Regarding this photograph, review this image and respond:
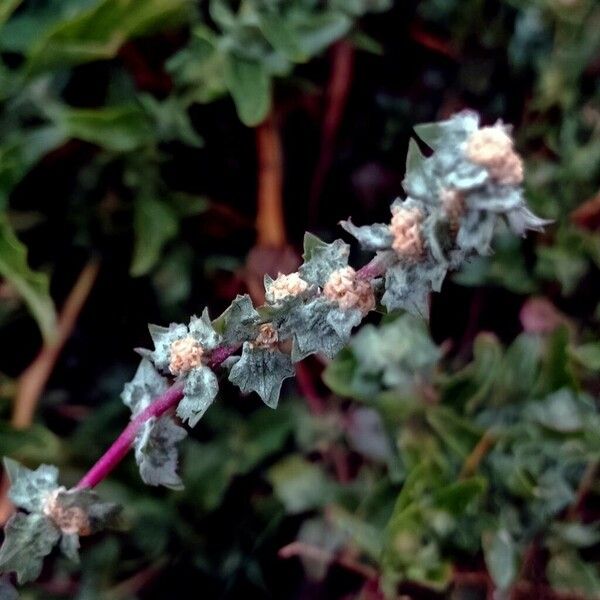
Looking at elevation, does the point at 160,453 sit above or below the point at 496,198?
below

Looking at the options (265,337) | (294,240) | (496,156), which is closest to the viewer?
(496,156)

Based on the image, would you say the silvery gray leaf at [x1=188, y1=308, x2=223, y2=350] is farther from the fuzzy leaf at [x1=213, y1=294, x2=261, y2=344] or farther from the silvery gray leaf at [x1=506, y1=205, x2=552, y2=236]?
the silvery gray leaf at [x1=506, y1=205, x2=552, y2=236]

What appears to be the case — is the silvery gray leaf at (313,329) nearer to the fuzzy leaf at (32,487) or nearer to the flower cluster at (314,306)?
the flower cluster at (314,306)

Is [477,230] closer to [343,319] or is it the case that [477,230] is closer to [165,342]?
[343,319]

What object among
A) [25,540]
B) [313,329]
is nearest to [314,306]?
[313,329]

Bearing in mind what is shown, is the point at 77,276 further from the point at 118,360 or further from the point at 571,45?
the point at 571,45

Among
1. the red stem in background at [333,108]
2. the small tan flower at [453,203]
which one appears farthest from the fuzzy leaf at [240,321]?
the red stem in background at [333,108]

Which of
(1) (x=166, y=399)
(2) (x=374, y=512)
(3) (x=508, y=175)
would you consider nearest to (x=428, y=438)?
(2) (x=374, y=512)
